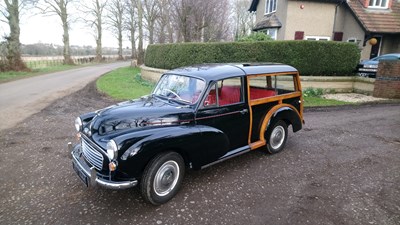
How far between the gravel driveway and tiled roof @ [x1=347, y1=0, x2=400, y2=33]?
14.3 m

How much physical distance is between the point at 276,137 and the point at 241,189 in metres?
1.80

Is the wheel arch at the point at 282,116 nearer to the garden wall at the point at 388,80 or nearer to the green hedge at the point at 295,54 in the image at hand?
the green hedge at the point at 295,54

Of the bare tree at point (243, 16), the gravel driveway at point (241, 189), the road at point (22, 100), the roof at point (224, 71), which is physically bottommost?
the gravel driveway at point (241, 189)

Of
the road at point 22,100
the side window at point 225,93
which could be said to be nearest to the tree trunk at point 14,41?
the road at point 22,100

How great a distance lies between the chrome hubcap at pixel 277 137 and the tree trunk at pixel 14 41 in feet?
70.4

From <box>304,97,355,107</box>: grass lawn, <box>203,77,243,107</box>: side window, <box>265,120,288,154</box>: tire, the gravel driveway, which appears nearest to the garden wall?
<box>304,97,355,107</box>: grass lawn

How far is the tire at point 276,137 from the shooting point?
16.6ft

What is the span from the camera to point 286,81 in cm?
539

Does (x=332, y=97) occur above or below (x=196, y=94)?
below

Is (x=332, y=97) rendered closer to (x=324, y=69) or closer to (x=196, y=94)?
(x=324, y=69)

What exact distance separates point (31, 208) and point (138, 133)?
174cm

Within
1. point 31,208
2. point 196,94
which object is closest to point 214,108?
point 196,94

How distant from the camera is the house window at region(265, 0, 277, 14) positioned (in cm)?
1952

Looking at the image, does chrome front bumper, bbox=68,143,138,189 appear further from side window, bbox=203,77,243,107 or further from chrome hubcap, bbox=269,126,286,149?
chrome hubcap, bbox=269,126,286,149
